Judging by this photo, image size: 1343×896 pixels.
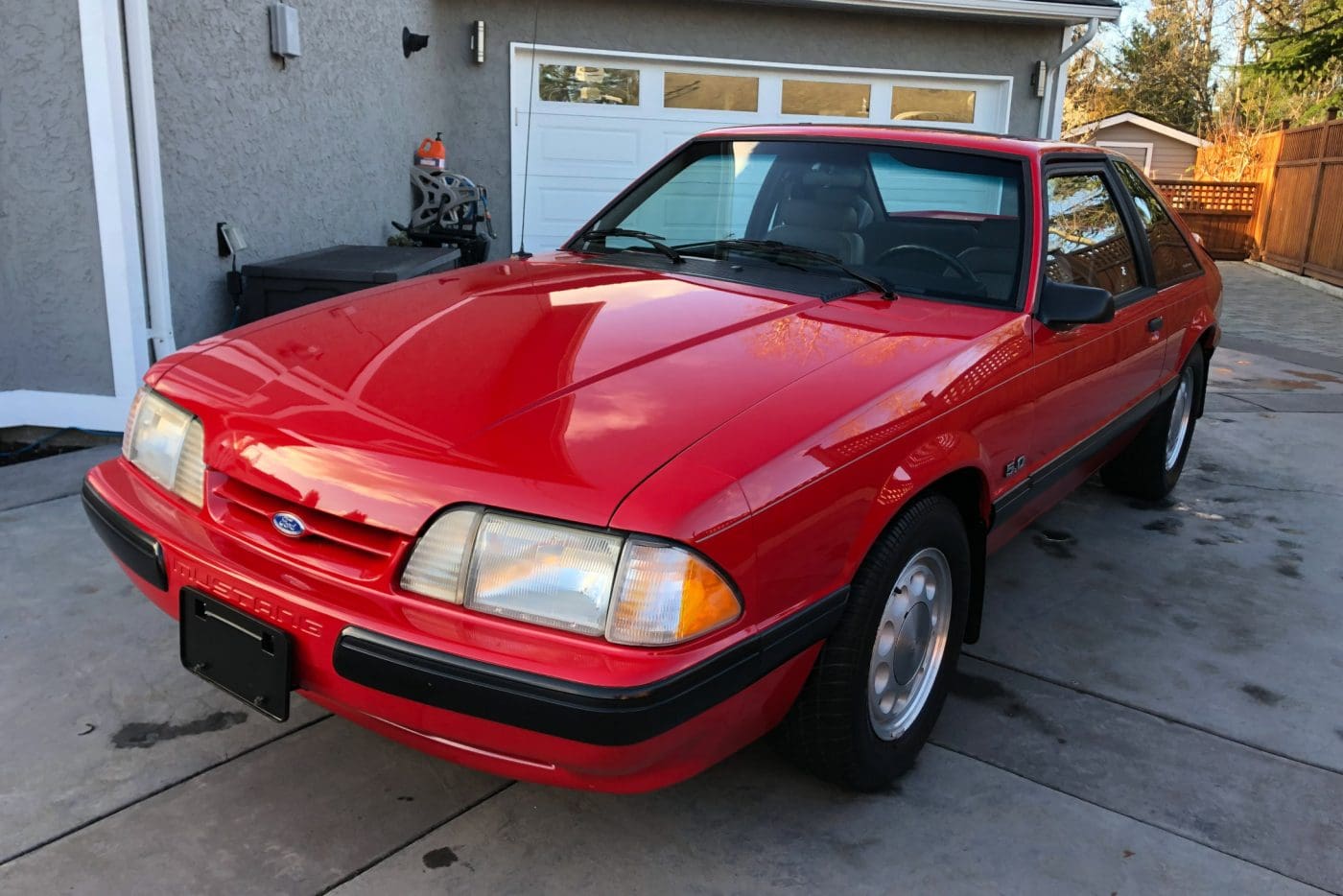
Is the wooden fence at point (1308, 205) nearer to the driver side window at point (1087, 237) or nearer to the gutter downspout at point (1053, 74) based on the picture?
the gutter downspout at point (1053, 74)

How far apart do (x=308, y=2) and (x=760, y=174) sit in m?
3.93

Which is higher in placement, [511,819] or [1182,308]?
[1182,308]

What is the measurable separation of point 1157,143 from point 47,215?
98.6ft

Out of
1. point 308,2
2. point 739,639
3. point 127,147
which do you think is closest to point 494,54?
point 308,2

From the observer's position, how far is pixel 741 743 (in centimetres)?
213

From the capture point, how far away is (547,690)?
1.79 m

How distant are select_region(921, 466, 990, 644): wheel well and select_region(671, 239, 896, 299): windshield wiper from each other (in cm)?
60

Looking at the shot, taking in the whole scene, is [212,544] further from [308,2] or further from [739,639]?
[308,2]

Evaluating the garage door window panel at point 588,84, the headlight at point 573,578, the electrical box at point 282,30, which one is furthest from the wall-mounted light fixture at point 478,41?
the headlight at point 573,578

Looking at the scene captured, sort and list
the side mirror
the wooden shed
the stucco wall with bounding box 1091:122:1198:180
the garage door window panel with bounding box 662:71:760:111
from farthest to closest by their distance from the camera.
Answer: the stucco wall with bounding box 1091:122:1198:180 < the wooden shed < the garage door window panel with bounding box 662:71:760:111 < the side mirror

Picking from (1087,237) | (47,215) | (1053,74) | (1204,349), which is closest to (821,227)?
(1087,237)

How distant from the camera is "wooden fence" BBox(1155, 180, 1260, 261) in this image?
1984 centimetres

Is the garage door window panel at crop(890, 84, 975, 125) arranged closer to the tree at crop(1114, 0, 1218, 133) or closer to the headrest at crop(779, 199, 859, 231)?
the headrest at crop(779, 199, 859, 231)

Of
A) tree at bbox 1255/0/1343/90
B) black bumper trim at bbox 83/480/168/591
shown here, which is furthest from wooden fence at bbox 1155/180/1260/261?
black bumper trim at bbox 83/480/168/591
